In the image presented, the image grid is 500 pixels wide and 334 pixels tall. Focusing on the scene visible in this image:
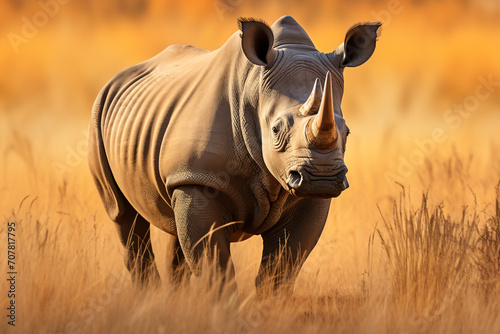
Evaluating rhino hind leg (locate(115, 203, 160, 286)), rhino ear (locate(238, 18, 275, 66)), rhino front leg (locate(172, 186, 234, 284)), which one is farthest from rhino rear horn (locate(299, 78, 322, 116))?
rhino hind leg (locate(115, 203, 160, 286))

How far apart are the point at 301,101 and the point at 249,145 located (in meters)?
0.52

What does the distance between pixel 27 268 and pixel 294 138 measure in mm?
1891

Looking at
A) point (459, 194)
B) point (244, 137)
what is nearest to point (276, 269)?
point (244, 137)

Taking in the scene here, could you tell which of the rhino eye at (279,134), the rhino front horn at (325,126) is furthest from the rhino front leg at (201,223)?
the rhino front horn at (325,126)

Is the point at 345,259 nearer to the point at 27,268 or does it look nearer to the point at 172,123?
the point at 172,123

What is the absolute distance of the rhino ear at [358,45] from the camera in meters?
5.58

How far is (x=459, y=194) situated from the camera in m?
7.68

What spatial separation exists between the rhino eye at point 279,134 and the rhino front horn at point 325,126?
0.78 ft

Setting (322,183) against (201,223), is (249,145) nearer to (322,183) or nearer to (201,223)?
(201,223)

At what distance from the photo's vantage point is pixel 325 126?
4848 millimetres

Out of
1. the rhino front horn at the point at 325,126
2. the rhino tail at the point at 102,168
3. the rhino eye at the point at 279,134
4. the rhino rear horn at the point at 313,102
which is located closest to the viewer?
the rhino front horn at the point at 325,126

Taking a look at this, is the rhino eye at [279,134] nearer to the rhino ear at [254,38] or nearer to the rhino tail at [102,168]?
the rhino ear at [254,38]

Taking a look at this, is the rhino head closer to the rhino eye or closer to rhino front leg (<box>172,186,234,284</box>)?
the rhino eye

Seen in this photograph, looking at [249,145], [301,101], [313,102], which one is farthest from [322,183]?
[249,145]
